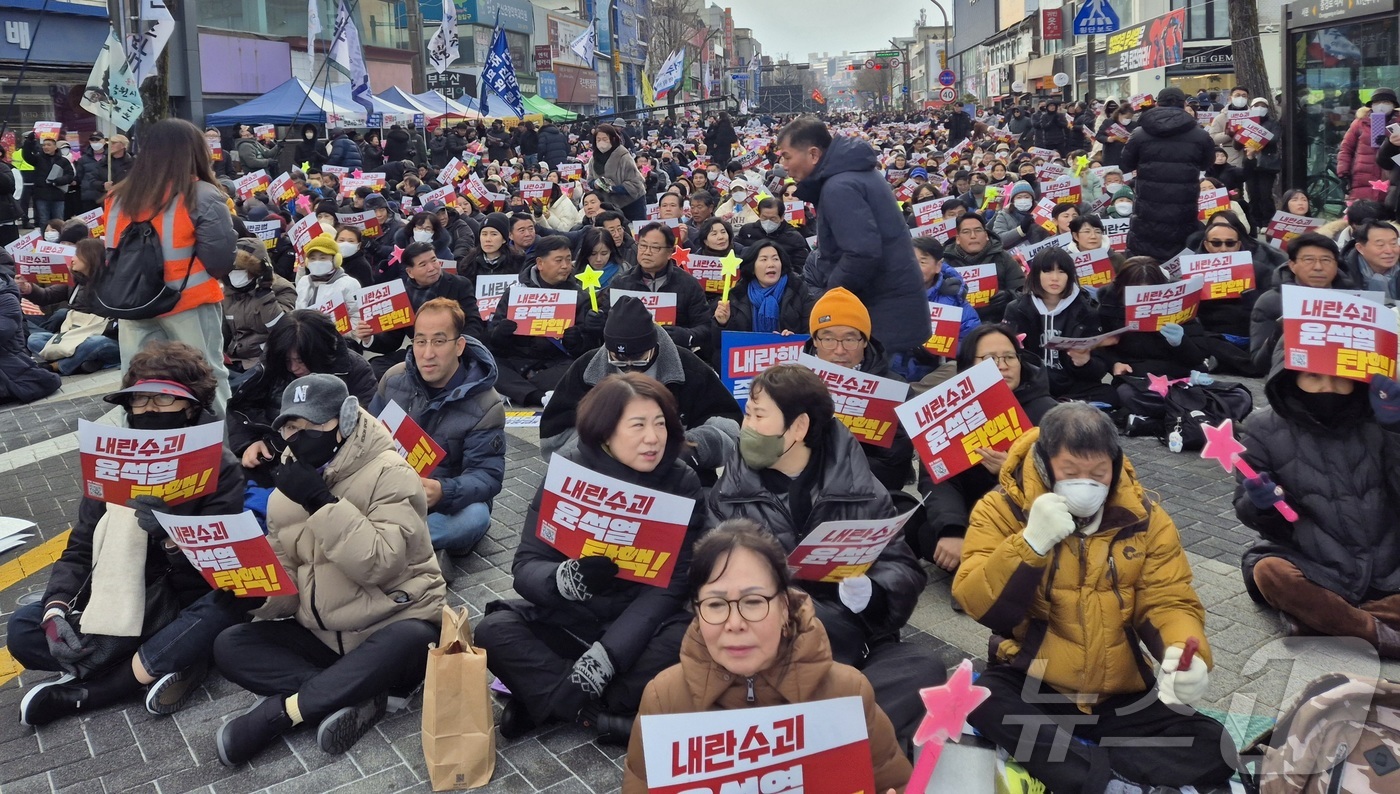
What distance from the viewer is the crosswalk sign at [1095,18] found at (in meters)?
30.2

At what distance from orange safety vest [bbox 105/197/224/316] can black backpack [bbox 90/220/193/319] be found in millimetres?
34

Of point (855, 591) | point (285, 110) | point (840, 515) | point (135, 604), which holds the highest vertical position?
point (285, 110)

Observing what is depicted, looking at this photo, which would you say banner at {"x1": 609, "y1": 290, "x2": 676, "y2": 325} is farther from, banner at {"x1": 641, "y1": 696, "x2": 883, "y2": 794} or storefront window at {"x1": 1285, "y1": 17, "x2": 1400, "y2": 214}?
storefront window at {"x1": 1285, "y1": 17, "x2": 1400, "y2": 214}

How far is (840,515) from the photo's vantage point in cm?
411

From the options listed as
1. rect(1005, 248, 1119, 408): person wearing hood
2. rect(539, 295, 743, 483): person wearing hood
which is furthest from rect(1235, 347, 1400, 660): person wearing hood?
rect(1005, 248, 1119, 408): person wearing hood

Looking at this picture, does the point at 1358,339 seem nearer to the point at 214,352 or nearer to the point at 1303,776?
the point at 1303,776

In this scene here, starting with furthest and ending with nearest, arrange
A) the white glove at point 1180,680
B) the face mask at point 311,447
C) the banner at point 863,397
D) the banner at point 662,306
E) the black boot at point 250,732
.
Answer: the banner at point 662,306
the banner at point 863,397
the face mask at point 311,447
the black boot at point 250,732
the white glove at point 1180,680

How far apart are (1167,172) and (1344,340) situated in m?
6.24

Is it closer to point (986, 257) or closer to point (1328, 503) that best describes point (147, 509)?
point (1328, 503)

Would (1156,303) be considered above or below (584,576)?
above

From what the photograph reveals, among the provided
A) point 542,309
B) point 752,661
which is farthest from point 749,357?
point 752,661

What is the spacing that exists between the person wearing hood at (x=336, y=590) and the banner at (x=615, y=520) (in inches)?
24.5

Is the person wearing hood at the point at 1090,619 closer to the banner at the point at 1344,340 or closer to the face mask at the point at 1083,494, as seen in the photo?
the face mask at the point at 1083,494

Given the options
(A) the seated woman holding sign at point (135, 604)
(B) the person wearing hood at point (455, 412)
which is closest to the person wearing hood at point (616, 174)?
(B) the person wearing hood at point (455, 412)
